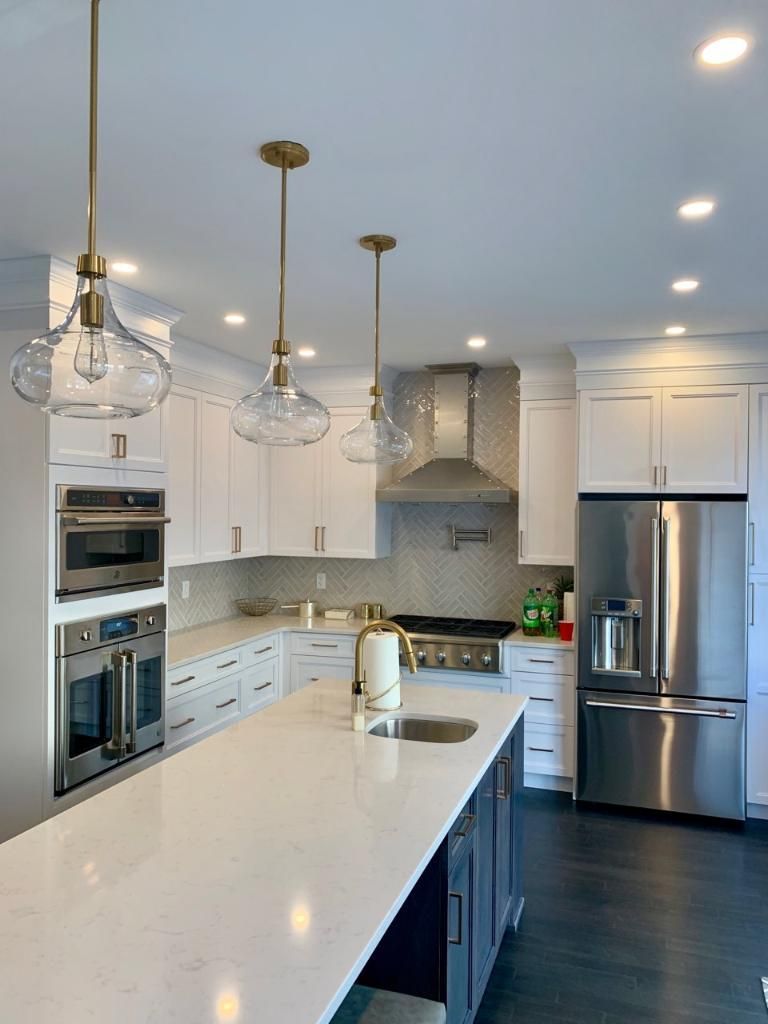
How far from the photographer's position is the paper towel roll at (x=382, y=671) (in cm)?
288

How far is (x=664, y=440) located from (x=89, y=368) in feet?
11.8

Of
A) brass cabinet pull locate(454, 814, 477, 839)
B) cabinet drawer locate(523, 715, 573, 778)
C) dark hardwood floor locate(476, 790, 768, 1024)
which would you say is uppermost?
brass cabinet pull locate(454, 814, 477, 839)

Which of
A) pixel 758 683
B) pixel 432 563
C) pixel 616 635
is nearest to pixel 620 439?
pixel 616 635

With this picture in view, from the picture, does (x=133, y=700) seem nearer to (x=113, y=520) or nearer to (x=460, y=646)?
(x=113, y=520)

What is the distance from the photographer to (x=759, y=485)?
165 inches

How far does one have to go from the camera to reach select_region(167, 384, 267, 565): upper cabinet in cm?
434

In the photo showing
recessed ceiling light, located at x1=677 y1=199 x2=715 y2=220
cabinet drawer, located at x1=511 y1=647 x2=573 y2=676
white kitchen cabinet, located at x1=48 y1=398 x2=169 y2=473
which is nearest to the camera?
recessed ceiling light, located at x1=677 y1=199 x2=715 y2=220

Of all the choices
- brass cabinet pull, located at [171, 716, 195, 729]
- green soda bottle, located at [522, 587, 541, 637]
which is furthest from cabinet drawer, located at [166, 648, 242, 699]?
green soda bottle, located at [522, 587, 541, 637]

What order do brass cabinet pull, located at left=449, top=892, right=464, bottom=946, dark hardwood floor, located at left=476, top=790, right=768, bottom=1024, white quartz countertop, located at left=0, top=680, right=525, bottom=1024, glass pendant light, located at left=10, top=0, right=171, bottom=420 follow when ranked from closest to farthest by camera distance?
white quartz countertop, located at left=0, top=680, right=525, bottom=1024
glass pendant light, located at left=10, top=0, right=171, bottom=420
brass cabinet pull, located at left=449, top=892, right=464, bottom=946
dark hardwood floor, located at left=476, top=790, right=768, bottom=1024

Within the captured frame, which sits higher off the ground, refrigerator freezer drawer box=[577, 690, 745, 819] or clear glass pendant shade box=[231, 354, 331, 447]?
clear glass pendant shade box=[231, 354, 331, 447]

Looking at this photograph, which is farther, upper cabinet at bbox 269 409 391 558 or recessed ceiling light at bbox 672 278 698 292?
upper cabinet at bbox 269 409 391 558

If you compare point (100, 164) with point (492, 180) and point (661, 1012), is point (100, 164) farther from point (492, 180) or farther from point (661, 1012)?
point (661, 1012)

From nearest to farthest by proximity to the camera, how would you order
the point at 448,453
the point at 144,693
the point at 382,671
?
the point at 382,671, the point at 144,693, the point at 448,453

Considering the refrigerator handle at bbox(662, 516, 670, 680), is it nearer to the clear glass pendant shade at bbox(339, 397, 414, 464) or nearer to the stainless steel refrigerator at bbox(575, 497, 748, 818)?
the stainless steel refrigerator at bbox(575, 497, 748, 818)
